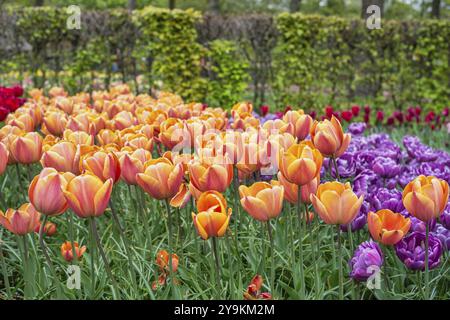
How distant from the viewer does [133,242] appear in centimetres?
294

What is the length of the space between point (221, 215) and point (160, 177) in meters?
0.33

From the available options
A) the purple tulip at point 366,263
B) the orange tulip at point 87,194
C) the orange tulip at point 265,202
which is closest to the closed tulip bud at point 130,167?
the orange tulip at point 87,194

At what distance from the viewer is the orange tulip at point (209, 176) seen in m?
2.04

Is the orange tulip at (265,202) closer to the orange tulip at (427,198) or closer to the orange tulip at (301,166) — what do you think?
the orange tulip at (301,166)

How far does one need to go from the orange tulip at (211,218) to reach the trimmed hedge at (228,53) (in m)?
7.31

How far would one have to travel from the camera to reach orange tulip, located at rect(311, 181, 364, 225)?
1936mm

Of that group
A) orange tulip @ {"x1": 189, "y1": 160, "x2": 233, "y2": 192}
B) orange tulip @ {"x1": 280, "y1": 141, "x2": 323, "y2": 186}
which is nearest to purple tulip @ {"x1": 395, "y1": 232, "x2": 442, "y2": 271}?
orange tulip @ {"x1": 280, "y1": 141, "x2": 323, "y2": 186}

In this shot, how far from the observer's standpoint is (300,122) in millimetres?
2982

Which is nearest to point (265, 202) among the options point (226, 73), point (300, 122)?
point (300, 122)

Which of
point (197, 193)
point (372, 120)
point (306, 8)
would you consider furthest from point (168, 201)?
point (306, 8)

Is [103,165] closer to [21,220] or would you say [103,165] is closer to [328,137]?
[21,220]

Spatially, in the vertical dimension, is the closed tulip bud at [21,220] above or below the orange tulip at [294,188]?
below

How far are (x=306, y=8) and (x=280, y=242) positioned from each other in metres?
35.2

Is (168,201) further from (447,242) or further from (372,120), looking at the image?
(372,120)
